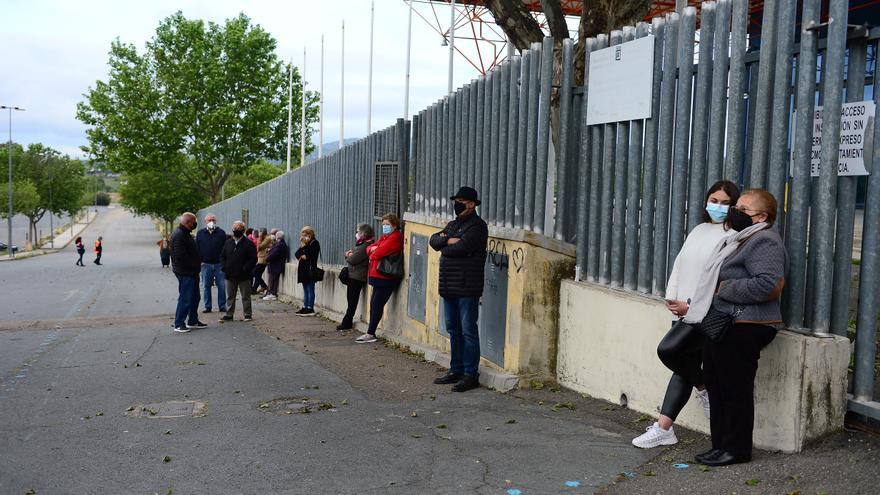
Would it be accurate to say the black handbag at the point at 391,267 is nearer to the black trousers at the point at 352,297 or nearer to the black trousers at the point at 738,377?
the black trousers at the point at 352,297

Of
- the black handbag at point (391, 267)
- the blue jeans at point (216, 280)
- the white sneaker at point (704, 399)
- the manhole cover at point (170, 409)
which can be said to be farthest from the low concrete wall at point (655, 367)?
the blue jeans at point (216, 280)

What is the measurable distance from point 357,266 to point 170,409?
5.97 m

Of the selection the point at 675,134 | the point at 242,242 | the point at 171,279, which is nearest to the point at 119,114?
the point at 171,279

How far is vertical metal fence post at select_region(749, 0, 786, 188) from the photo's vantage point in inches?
228

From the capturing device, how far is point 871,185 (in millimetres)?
5211

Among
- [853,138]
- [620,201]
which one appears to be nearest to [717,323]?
[853,138]

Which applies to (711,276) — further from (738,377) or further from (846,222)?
(846,222)

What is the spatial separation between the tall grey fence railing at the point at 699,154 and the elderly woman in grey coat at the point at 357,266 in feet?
12.5

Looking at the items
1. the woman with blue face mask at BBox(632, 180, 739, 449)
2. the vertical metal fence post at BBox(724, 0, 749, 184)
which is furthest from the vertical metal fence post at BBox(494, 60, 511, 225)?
the woman with blue face mask at BBox(632, 180, 739, 449)

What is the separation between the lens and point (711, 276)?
5262 millimetres

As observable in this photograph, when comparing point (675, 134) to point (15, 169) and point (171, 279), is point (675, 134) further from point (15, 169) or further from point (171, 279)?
point (15, 169)

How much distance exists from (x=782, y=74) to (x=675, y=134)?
1.16 metres

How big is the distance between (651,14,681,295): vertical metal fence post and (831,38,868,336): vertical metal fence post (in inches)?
60.4

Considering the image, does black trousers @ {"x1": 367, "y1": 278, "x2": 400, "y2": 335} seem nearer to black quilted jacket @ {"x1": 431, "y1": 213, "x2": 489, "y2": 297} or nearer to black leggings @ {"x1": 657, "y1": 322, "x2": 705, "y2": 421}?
black quilted jacket @ {"x1": 431, "y1": 213, "x2": 489, "y2": 297}
